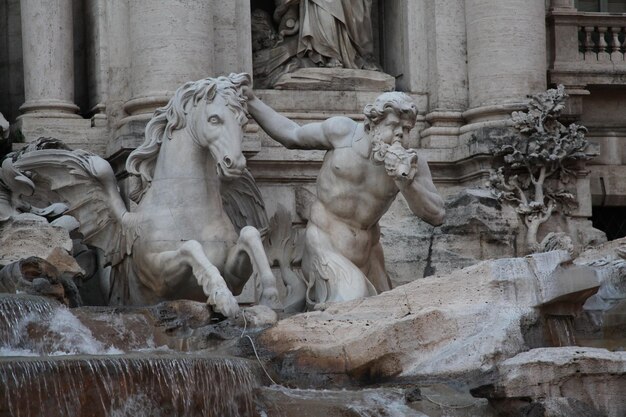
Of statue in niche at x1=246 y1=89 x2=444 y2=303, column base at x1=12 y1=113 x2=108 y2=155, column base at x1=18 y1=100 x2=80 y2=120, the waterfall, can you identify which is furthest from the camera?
column base at x1=18 y1=100 x2=80 y2=120

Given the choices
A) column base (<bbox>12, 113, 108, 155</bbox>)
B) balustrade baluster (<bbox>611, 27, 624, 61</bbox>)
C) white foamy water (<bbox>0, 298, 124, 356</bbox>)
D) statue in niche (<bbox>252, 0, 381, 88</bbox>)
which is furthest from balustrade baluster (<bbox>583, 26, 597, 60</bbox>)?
white foamy water (<bbox>0, 298, 124, 356</bbox>)

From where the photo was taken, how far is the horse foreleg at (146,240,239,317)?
39.8ft

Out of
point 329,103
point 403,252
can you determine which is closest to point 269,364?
point 403,252

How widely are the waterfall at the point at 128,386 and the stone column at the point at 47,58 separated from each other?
6.39m

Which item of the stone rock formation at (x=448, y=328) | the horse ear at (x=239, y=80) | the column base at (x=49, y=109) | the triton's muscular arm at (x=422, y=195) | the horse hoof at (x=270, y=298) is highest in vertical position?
the column base at (x=49, y=109)

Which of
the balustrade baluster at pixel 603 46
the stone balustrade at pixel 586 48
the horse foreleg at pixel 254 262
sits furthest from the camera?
the balustrade baluster at pixel 603 46

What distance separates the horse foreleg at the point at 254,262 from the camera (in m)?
12.6

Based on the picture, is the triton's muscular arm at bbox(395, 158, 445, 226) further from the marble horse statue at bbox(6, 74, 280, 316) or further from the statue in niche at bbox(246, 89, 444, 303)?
the marble horse statue at bbox(6, 74, 280, 316)

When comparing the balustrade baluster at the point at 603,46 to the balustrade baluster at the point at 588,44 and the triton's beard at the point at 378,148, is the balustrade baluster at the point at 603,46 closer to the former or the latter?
the balustrade baluster at the point at 588,44

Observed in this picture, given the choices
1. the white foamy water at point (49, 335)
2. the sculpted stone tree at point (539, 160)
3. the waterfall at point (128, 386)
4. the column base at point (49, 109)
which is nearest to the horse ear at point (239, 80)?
the white foamy water at point (49, 335)

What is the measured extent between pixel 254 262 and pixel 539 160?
529cm

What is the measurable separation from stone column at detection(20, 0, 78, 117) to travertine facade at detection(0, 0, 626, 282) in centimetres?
1

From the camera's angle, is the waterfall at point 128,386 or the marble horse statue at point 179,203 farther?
the marble horse statue at point 179,203

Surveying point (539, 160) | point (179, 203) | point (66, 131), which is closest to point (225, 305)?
point (179, 203)
